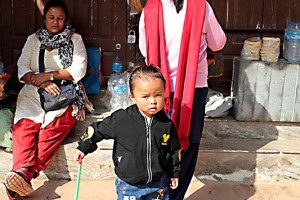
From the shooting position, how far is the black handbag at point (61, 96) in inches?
167

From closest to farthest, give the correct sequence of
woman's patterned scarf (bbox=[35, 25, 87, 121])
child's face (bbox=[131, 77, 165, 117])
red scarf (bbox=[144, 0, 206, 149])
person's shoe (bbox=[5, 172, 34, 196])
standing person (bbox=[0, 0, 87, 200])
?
child's face (bbox=[131, 77, 165, 117]), red scarf (bbox=[144, 0, 206, 149]), person's shoe (bbox=[5, 172, 34, 196]), standing person (bbox=[0, 0, 87, 200]), woman's patterned scarf (bbox=[35, 25, 87, 121])

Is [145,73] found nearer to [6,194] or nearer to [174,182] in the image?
[174,182]

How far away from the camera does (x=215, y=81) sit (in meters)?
5.36

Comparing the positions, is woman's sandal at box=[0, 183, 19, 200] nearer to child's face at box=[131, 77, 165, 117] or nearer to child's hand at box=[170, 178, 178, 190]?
child's hand at box=[170, 178, 178, 190]

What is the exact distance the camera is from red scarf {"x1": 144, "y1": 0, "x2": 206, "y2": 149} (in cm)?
314

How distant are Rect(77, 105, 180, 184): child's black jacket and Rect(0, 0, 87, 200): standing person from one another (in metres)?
1.23

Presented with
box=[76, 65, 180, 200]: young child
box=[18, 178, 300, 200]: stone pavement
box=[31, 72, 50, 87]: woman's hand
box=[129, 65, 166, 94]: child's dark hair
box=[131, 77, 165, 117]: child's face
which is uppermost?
box=[129, 65, 166, 94]: child's dark hair

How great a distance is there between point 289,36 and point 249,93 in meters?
0.77

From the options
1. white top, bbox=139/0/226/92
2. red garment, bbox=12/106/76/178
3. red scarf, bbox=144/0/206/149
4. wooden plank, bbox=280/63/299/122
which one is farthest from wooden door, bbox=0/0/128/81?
red scarf, bbox=144/0/206/149

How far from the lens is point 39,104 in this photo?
429 centimetres

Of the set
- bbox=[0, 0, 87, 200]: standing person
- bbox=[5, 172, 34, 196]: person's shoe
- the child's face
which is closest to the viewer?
the child's face

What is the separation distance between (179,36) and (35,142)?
5.33 feet

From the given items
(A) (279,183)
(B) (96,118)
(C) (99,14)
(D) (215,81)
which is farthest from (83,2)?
(A) (279,183)

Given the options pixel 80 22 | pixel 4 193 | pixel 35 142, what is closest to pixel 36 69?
pixel 35 142
